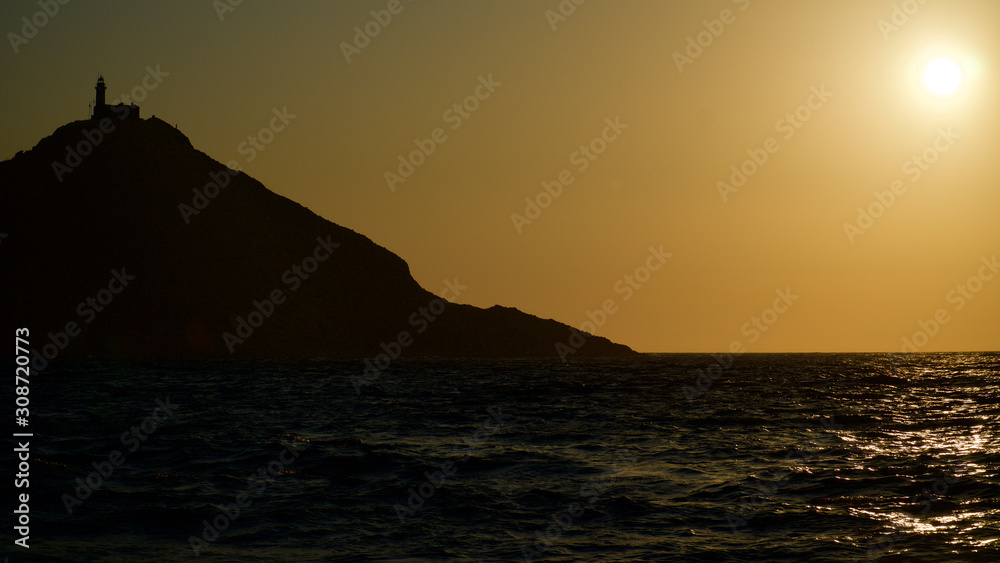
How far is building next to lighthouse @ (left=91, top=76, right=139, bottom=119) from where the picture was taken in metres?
164

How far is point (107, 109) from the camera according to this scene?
17750cm

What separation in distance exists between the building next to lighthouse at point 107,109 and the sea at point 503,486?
140347mm

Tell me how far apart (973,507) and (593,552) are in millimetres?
9465

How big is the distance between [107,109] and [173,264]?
40.2 meters

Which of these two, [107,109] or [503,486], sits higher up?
[107,109]

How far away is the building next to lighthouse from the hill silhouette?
80.9 inches

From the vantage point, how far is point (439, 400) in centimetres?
5116

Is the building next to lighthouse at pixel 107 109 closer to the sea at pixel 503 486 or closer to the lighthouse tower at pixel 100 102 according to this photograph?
the lighthouse tower at pixel 100 102

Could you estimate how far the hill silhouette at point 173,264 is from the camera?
486 feet

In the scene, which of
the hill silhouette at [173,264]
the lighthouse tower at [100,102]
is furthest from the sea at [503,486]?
the lighthouse tower at [100,102]

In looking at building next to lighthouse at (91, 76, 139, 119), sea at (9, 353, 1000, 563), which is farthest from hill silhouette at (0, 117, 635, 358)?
sea at (9, 353, 1000, 563)

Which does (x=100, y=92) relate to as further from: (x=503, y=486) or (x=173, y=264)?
(x=503, y=486)

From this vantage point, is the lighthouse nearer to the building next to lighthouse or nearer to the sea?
the building next to lighthouse

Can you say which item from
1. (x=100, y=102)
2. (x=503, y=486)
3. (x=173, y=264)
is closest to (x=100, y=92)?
(x=100, y=102)
